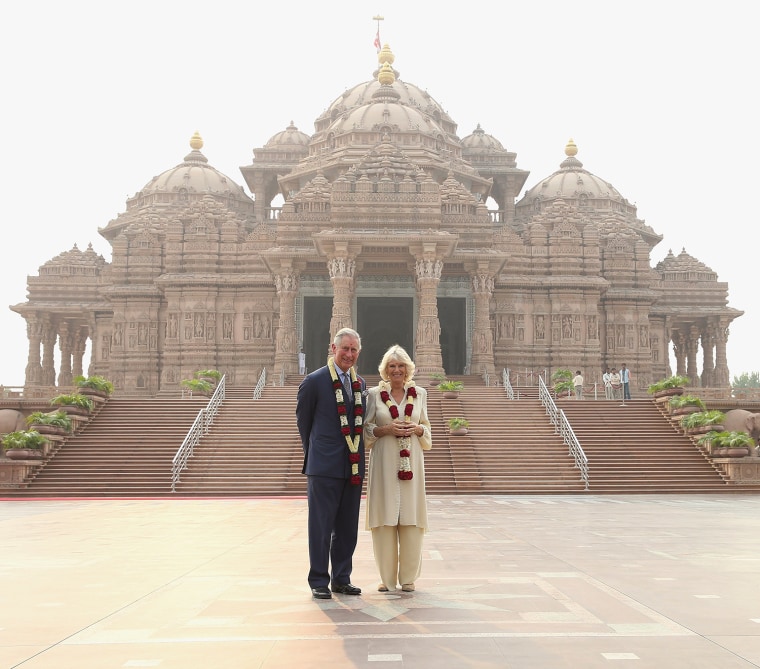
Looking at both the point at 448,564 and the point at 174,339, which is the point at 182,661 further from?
the point at 174,339

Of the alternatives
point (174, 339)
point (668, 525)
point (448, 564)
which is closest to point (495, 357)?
point (174, 339)

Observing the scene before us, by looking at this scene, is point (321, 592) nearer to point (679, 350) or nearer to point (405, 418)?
point (405, 418)

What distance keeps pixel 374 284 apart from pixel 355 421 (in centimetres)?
3646

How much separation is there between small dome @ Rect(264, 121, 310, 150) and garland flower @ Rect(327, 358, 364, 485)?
58.6 meters

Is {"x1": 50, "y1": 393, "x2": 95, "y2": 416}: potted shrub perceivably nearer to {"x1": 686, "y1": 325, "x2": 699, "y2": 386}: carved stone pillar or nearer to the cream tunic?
the cream tunic

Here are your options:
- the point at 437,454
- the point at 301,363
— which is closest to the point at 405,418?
the point at 437,454

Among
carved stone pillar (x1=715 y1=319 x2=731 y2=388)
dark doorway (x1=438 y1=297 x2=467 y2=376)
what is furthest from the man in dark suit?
carved stone pillar (x1=715 y1=319 x2=731 y2=388)

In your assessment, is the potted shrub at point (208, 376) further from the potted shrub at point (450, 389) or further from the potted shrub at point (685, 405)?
the potted shrub at point (685, 405)

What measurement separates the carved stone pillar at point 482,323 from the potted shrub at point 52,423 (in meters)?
19.8

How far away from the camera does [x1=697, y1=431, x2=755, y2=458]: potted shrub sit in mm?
26203

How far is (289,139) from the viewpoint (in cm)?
6569

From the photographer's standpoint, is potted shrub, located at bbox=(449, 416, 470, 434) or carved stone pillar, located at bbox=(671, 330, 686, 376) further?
carved stone pillar, located at bbox=(671, 330, 686, 376)

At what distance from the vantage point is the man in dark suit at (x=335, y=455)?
7.72 metres

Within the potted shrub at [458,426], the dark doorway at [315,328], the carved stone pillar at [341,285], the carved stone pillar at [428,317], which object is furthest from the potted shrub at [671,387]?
Result: the dark doorway at [315,328]
